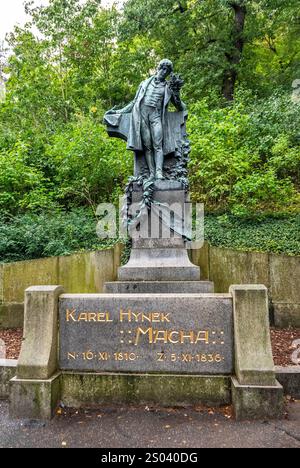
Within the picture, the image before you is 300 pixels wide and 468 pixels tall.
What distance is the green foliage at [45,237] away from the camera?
8586mm

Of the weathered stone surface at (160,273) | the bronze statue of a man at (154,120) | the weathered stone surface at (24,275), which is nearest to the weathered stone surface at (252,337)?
the weathered stone surface at (160,273)

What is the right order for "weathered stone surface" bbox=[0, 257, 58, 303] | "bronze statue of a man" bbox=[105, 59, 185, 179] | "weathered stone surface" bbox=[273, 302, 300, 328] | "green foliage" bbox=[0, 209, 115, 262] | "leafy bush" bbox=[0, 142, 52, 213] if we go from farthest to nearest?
1. "leafy bush" bbox=[0, 142, 52, 213]
2. "green foliage" bbox=[0, 209, 115, 262]
3. "weathered stone surface" bbox=[0, 257, 58, 303]
4. "weathered stone surface" bbox=[273, 302, 300, 328]
5. "bronze statue of a man" bbox=[105, 59, 185, 179]

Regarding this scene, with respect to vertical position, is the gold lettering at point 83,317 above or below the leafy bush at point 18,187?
below

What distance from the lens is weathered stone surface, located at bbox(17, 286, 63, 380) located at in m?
4.02

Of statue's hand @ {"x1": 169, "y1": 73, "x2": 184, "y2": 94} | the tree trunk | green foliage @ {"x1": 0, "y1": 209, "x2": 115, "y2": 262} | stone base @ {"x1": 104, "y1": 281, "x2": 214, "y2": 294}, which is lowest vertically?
stone base @ {"x1": 104, "y1": 281, "x2": 214, "y2": 294}

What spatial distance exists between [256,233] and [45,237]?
5242 mm

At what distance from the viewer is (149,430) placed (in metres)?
3.58

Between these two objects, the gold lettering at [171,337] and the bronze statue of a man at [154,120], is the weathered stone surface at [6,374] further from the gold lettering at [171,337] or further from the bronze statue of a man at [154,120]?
the bronze statue of a man at [154,120]

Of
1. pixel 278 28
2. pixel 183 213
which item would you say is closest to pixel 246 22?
pixel 278 28

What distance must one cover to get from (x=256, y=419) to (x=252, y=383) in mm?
350

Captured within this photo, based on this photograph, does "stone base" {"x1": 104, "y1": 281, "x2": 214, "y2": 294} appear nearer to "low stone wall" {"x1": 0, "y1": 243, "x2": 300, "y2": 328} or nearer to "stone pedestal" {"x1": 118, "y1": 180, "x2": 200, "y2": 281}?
"stone pedestal" {"x1": 118, "y1": 180, "x2": 200, "y2": 281}

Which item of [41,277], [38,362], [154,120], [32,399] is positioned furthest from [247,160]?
[32,399]

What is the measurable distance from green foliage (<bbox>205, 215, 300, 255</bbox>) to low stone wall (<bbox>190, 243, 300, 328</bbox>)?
23.3 inches

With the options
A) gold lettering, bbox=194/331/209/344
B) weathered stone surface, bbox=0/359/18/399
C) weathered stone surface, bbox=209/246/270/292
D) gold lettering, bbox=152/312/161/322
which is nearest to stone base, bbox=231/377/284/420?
gold lettering, bbox=194/331/209/344
